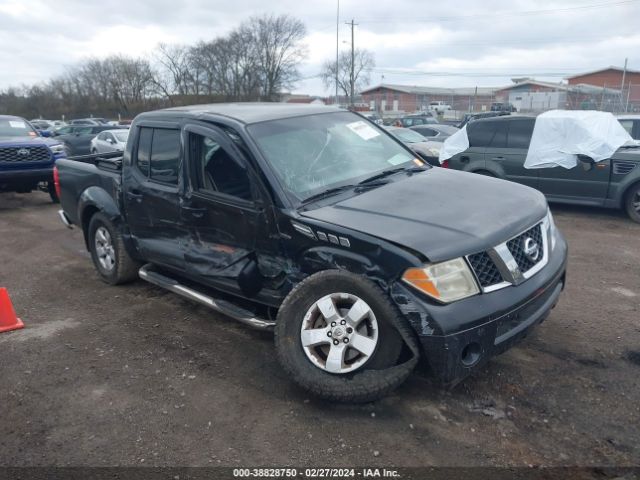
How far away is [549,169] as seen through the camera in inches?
335

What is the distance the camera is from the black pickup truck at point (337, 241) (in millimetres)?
2955

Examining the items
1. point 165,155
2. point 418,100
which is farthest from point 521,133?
point 418,100

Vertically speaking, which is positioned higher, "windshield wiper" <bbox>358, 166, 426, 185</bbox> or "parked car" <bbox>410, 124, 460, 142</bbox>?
"windshield wiper" <bbox>358, 166, 426, 185</bbox>

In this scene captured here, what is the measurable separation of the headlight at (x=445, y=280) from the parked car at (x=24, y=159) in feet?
32.3

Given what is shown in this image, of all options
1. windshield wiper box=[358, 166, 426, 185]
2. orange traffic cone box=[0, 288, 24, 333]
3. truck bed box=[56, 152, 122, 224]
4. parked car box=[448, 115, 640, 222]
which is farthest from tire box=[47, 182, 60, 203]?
windshield wiper box=[358, 166, 426, 185]

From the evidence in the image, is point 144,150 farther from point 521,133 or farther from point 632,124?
point 632,124

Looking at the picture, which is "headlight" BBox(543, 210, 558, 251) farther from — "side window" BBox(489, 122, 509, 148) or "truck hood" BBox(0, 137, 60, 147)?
"truck hood" BBox(0, 137, 60, 147)

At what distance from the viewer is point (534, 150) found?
866 cm

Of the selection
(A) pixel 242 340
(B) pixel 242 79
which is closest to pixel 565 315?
(A) pixel 242 340

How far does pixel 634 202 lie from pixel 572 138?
1361 mm

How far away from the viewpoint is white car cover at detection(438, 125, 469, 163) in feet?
30.9

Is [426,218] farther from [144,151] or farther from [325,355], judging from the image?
[144,151]

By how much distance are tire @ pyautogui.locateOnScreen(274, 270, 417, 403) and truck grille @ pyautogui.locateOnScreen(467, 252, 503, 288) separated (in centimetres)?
51

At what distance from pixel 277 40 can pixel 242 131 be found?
2622 inches
